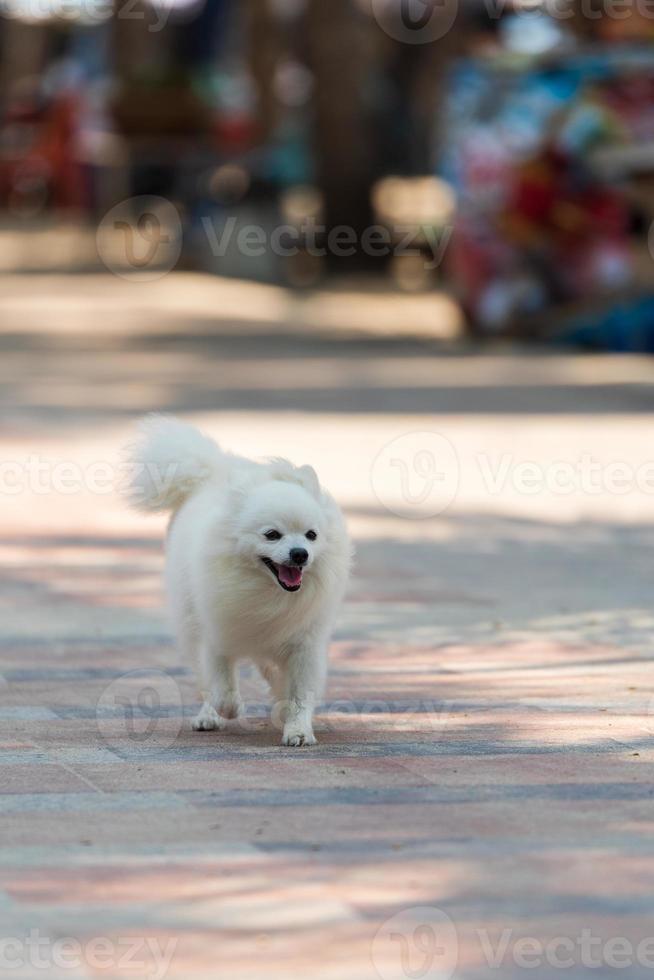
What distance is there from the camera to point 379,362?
2114 cm

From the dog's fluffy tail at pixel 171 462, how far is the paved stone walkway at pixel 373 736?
29.8 inches

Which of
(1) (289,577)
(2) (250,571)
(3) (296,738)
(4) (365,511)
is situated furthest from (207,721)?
(4) (365,511)

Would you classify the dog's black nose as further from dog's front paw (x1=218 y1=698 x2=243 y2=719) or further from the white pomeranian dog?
dog's front paw (x1=218 y1=698 x2=243 y2=719)

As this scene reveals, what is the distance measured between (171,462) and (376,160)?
21580 millimetres

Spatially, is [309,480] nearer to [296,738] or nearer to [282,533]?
[282,533]

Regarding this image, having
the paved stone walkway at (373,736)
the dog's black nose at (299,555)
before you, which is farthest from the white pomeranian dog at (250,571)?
the paved stone walkway at (373,736)

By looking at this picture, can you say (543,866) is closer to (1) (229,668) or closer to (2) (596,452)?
(1) (229,668)

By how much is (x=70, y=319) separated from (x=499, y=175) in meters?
5.76

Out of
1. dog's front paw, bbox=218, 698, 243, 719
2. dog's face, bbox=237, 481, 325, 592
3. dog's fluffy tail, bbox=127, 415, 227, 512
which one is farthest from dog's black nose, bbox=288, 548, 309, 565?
dog's fluffy tail, bbox=127, 415, 227, 512

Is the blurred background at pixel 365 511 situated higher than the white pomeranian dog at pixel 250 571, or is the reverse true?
the white pomeranian dog at pixel 250 571

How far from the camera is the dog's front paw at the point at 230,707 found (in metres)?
7.39

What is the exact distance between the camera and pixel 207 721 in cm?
747

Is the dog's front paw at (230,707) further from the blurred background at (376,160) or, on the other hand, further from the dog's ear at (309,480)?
the blurred background at (376,160)

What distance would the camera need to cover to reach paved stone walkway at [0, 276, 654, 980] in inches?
204
